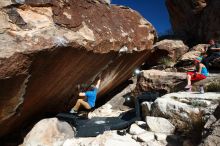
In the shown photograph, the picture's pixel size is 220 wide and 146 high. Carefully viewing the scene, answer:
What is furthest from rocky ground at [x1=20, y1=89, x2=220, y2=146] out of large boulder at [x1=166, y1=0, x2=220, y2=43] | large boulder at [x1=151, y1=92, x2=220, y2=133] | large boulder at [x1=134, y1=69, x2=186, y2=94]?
large boulder at [x1=166, y1=0, x2=220, y2=43]

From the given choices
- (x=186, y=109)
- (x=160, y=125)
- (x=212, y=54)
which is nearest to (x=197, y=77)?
(x=212, y=54)

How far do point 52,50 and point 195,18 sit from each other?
13.5 meters

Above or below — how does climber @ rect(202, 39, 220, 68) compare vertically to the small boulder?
above

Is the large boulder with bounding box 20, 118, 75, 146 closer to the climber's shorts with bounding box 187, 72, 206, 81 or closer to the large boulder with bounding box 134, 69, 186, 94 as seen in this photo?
the large boulder with bounding box 134, 69, 186, 94

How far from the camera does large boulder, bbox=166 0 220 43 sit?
15.7m

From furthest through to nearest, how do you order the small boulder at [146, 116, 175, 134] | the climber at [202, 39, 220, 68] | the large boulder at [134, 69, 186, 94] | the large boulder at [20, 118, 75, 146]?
1. the climber at [202, 39, 220, 68]
2. the large boulder at [134, 69, 186, 94]
3. the large boulder at [20, 118, 75, 146]
4. the small boulder at [146, 116, 175, 134]

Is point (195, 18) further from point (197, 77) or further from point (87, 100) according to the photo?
point (87, 100)

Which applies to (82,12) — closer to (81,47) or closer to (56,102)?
(81,47)

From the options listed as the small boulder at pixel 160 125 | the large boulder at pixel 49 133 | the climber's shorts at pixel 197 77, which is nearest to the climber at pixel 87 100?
the large boulder at pixel 49 133

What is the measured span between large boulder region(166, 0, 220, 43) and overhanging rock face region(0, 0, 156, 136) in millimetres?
8411

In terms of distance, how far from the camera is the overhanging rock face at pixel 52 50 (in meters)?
5.23

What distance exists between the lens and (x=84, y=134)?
6.51 metres

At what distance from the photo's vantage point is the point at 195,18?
57.1 ft

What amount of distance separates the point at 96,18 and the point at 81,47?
127 centimetres
